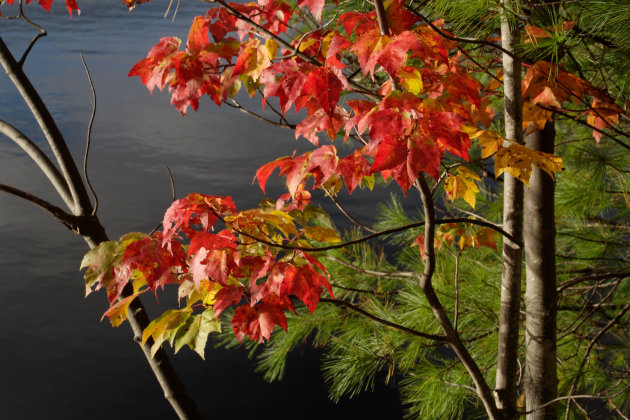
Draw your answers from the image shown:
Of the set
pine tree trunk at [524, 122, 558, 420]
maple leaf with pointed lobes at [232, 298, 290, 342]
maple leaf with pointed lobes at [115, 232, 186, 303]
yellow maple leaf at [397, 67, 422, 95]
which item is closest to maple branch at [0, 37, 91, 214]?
maple leaf with pointed lobes at [115, 232, 186, 303]

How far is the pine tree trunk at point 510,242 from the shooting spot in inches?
24.1

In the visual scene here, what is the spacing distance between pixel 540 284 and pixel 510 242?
9 cm

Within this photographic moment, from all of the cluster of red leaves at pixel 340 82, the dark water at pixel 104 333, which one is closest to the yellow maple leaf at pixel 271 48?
the cluster of red leaves at pixel 340 82

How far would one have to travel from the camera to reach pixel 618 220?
1410 mm

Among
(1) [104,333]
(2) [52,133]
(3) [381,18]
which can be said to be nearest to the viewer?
(3) [381,18]

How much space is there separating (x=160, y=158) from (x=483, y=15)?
230 cm

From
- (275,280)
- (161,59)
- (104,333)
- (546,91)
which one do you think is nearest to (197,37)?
(161,59)

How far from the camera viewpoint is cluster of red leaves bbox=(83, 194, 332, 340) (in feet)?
1.76

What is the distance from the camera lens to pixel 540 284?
0.69 meters

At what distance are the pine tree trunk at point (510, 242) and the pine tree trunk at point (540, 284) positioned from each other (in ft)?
0.13

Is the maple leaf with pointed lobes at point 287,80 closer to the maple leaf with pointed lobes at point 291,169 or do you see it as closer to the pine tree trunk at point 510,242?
the maple leaf with pointed lobes at point 291,169

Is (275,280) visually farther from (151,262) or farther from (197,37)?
(197,37)

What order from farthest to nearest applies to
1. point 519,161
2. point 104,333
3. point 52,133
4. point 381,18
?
point 104,333
point 52,133
point 519,161
point 381,18

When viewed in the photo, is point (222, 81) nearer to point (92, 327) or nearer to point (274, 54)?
point (274, 54)
